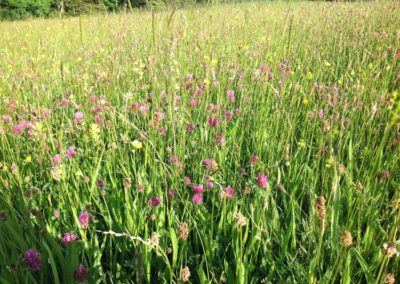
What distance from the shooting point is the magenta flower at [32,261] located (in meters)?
0.87

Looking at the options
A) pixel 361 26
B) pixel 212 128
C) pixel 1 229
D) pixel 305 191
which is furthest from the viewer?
pixel 361 26

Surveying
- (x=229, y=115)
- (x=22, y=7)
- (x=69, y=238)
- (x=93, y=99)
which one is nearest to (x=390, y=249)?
(x=69, y=238)

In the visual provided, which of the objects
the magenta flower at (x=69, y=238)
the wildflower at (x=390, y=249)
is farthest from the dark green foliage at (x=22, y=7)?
the wildflower at (x=390, y=249)

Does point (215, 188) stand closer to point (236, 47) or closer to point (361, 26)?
point (236, 47)

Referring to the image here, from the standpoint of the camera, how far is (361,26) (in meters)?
3.34

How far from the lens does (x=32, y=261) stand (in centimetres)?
87

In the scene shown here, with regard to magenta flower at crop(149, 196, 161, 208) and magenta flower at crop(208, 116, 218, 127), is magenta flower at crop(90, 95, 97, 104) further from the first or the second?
magenta flower at crop(149, 196, 161, 208)

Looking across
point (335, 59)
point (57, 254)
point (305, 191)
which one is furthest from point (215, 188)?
point (335, 59)

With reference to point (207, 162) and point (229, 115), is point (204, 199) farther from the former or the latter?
point (229, 115)

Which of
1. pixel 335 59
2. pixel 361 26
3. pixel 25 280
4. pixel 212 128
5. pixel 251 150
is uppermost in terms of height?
pixel 361 26

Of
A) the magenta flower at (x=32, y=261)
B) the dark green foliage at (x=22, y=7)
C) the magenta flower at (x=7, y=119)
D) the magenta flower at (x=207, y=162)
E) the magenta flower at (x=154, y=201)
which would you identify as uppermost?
the dark green foliage at (x=22, y=7)

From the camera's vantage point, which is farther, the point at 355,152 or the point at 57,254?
the point at 355,152

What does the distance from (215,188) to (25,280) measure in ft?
2.19

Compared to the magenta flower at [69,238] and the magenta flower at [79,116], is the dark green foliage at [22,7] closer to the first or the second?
the magenta flower at [79,116]
